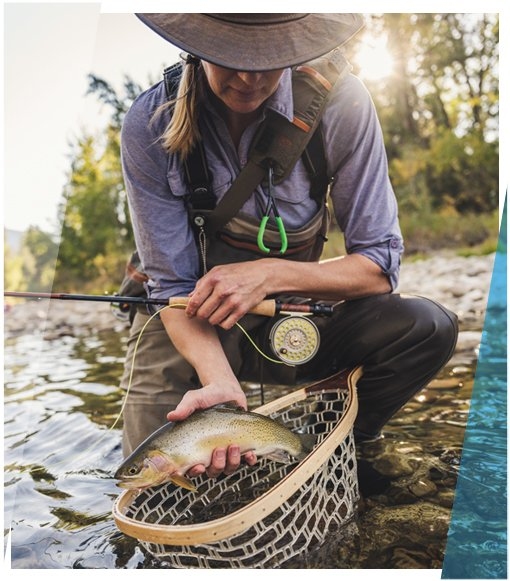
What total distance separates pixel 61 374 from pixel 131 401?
9.84ft

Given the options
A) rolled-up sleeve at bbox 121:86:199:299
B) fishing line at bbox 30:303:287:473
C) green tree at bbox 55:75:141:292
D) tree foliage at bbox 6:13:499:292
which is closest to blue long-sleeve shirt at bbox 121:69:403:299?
rolled-up sleeve at bbox 121:86:199:299

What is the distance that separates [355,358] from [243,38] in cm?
131

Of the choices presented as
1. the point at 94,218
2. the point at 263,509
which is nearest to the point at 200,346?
the point at 263,509

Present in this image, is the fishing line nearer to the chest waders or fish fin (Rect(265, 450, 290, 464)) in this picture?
the chest waders

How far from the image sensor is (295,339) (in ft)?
8.35

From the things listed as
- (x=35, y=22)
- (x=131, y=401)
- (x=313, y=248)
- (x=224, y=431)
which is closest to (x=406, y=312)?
(x=313, y=248)

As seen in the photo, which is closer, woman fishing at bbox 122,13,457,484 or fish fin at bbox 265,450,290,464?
fish fin at bbox 265,450,290,464

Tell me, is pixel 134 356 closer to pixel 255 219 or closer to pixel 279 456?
pixel 255 219

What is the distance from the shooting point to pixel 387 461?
2.76 metres

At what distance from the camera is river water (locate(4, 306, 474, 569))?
6.97 ft

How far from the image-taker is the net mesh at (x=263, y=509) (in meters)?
1.99

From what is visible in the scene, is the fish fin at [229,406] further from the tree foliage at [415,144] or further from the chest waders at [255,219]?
the tree foliage at [415,144]

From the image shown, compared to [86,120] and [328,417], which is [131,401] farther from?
[86,120]

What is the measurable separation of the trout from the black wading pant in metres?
0.65
